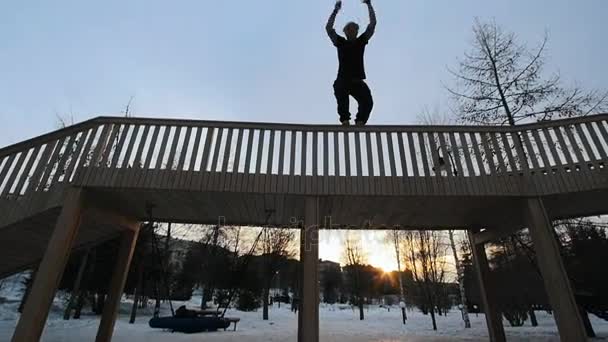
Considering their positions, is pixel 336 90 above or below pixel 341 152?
above

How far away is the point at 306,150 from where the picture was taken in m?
4.01

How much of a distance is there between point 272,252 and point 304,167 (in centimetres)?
1181

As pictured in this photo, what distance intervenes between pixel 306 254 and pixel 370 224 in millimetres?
1970

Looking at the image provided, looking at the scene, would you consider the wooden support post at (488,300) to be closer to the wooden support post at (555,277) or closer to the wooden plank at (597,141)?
the wooden support post at (555,277)

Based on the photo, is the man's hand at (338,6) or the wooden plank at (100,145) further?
Result: the man's hand at (338,6)

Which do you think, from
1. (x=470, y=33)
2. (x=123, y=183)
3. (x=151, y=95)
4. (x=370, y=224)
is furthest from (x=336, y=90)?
(x=470, y=33)

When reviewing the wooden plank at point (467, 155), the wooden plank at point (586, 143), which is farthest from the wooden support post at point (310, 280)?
the wooden plank at point (586, 143)

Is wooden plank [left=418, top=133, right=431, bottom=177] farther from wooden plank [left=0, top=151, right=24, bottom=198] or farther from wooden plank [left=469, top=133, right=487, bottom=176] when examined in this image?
wooden plank [left=0, top=151, right=24, bottom=198]

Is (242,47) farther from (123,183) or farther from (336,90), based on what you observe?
(123,183)

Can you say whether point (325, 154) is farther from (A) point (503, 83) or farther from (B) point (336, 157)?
(A) point (503, 83)

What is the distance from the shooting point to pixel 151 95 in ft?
26.8

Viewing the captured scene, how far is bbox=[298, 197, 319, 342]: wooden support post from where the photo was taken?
3246mm

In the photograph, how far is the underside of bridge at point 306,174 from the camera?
3.71 meters

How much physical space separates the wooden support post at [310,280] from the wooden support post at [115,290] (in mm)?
3039
